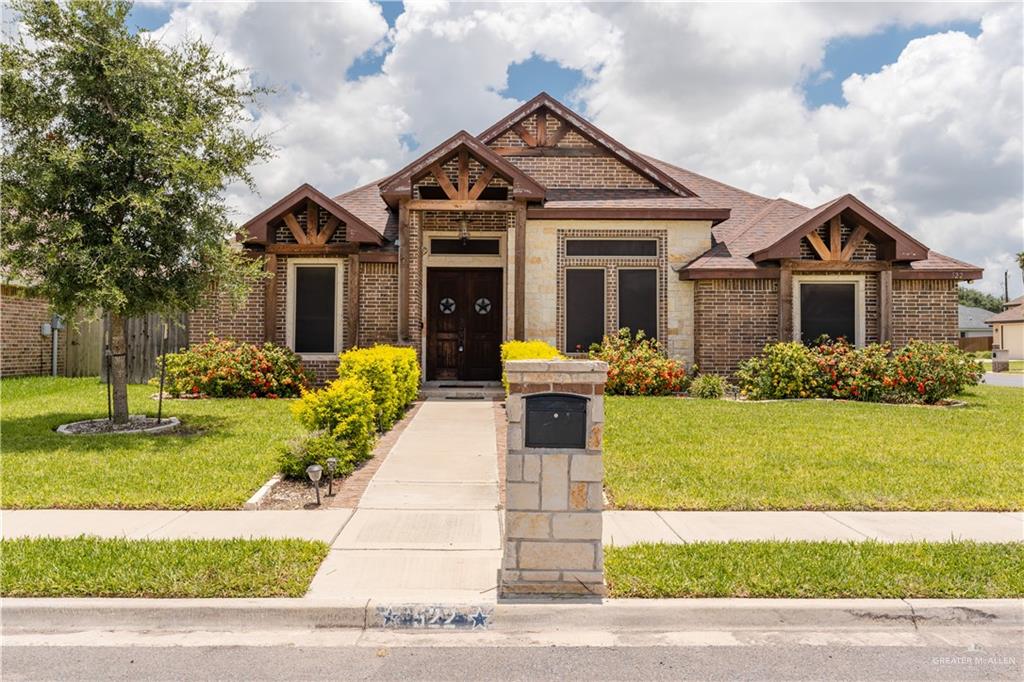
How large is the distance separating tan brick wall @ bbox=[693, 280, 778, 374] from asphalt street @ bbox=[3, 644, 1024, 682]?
1176 cm

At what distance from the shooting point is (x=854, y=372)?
1430 cm

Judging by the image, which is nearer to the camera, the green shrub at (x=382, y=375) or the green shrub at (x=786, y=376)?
the green shrub at (x=382, y=375)

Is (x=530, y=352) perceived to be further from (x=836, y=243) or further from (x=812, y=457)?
(x=836, y=243)

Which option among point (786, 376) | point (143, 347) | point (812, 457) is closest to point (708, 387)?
point (786, 376)

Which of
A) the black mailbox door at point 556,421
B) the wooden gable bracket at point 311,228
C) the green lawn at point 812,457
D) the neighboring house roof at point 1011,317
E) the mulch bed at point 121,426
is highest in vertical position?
the wooden gable bracket at point 311,228

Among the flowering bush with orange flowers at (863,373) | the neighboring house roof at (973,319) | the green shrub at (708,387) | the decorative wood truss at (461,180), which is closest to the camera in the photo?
the flowering bush with orange flowers at (863,373)

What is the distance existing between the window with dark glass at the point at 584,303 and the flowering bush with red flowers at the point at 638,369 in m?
0.57

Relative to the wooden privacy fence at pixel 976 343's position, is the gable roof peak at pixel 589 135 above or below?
above

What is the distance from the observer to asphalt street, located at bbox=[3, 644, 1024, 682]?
355 centimetres

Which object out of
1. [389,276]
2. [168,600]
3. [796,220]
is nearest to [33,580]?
[168,600]

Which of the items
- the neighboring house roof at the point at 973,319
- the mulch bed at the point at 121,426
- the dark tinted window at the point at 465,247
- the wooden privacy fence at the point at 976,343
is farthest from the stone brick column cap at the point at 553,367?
the neighboring house roof at the point at 973,319

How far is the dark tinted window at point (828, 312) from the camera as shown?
51.4 feet

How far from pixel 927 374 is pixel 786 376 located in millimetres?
2661

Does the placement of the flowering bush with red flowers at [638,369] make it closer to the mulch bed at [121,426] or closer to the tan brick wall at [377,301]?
the tan brick wall at [377,301]
